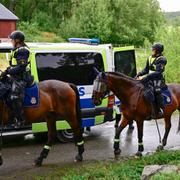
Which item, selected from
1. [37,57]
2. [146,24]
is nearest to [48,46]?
[37,57]

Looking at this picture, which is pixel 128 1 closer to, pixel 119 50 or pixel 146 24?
pixel 146 24

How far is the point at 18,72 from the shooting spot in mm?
8180

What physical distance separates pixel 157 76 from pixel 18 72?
288cm

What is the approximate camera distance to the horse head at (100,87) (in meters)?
8.83

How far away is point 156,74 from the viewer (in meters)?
9.21

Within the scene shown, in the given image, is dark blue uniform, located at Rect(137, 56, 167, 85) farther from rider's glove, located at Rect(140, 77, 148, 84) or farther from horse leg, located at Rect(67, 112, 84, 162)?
horse leg, located at Rect(67, 112, 84, 162)

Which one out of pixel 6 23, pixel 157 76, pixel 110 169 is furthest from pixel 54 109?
pixel 6 23

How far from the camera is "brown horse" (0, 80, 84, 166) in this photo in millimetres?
8703

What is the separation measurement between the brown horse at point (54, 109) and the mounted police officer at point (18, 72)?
1.05 ft

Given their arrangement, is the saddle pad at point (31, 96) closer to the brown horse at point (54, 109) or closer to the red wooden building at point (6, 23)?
the brown horse at point (54, 109)

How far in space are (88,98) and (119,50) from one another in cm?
172

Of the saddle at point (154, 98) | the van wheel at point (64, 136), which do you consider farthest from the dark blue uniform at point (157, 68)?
the van wheel at point (64, 136)

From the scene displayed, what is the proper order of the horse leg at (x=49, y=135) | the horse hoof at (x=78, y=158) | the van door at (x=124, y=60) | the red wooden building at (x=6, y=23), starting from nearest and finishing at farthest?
the horse leg at (x=49, y=135), the horse hoof at (x=78, y=158), the van door at (x=124, y=60), the red wooden building at (x=6, y=23)

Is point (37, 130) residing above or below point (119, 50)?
below
